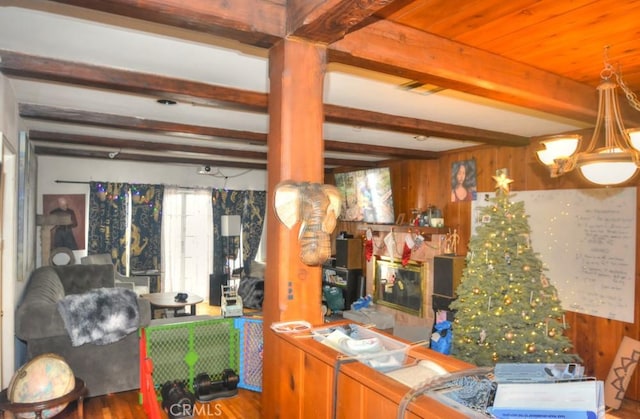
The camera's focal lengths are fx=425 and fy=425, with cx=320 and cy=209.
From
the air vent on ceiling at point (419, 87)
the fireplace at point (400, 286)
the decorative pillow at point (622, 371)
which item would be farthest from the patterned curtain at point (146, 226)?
the decorative pillow at point (622, 371)

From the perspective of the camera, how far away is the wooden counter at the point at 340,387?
1082 millimetres

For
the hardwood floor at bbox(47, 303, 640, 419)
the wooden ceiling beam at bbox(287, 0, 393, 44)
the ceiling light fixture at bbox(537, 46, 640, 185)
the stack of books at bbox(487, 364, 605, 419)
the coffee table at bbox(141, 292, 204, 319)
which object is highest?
the wooden ceiling beam at bbox(287, 0, 393, 44)

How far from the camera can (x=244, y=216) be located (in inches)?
308

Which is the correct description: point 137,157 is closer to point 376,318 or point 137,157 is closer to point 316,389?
point 376,318

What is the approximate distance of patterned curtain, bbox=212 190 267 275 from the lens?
24.8 feet

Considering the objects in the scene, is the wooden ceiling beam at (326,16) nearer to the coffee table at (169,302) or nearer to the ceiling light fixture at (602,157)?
the ceiling light fixture at (602,157)

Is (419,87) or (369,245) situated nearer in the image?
(419,87)

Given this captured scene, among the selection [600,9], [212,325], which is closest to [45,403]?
[212,325]

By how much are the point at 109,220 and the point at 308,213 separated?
19.5 feet

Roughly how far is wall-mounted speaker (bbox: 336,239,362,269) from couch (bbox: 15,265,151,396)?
147 inches

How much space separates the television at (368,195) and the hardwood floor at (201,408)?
132 inches

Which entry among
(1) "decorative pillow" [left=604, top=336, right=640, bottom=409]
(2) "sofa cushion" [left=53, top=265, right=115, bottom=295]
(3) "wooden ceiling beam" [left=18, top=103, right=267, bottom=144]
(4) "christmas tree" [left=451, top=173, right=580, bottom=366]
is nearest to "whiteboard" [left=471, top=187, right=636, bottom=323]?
(1) "decorative pillow" [left=604, top=336, right=640, bottom=409]

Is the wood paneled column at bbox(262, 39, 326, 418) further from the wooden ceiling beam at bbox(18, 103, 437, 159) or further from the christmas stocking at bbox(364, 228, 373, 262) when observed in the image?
the christmas stocking at bbox(364, 228, 373, 262)

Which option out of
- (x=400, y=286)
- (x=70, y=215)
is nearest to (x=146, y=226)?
(x=70, y=215)
